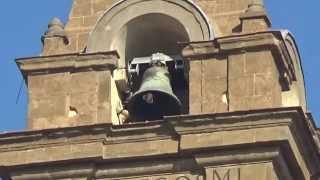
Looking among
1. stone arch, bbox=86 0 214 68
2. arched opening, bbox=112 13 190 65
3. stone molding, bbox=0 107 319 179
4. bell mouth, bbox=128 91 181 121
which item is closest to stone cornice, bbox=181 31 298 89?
stone arch, bbox=86 0 214 68

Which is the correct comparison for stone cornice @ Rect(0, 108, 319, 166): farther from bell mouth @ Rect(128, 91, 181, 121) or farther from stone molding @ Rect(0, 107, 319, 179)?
bell mouth @ Rect(128, 91, 181, 121)

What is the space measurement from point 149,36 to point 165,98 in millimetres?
1401

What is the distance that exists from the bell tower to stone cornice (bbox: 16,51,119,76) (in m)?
0.02

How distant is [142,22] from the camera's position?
47.1 m

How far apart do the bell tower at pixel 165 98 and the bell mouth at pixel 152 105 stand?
0.05 feet

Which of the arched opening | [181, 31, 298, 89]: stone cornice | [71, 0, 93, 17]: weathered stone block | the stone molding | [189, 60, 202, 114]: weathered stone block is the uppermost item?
[71, 0, 93, 17]: weathered stone block

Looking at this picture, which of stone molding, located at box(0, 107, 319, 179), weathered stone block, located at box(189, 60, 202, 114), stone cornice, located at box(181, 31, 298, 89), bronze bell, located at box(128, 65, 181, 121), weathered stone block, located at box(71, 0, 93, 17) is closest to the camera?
stone molding, located at box(0, 107, 319, 179)

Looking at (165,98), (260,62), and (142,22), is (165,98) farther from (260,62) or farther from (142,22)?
(260,62)

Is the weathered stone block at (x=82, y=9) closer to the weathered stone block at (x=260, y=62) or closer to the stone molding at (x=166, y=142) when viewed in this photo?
the stone molding at (x=166, y=142)

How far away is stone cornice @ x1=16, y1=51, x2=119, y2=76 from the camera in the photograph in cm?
4638

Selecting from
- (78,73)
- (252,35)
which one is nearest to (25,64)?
(78,73)

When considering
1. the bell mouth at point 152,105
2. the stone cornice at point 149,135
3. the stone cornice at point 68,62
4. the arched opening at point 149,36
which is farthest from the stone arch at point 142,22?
the stone cornice at point 149,135

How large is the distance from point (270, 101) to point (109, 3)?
3.65 meters

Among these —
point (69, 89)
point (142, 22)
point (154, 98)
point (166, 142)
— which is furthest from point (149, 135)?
point (142, 22)
